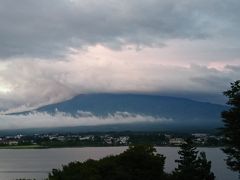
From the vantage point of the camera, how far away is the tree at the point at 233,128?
3266 centimetres

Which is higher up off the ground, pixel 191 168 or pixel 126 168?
pixel 126 168

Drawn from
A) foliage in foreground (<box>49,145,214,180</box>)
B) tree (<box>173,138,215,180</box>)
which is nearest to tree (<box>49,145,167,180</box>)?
foliage in foreground (<box>49,145,214,180</box>)

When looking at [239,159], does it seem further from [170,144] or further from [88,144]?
[88,144]

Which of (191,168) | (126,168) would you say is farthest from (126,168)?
(191,168)

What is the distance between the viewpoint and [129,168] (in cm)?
3731

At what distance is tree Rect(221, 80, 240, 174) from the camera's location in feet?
107

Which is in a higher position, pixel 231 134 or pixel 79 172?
pixel 231 134

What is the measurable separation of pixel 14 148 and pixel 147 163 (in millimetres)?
140098

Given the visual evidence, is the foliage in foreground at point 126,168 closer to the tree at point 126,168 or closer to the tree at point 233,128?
the tree at point 126,168

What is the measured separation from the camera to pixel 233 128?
3291 centimetres

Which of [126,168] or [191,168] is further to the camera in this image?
[191,168]

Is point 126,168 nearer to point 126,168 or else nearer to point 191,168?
point 126,168

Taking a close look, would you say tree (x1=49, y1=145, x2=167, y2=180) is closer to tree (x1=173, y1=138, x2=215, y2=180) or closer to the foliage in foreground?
the foliage in foreground

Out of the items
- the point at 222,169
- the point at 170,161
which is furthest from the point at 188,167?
the point at 170,161
